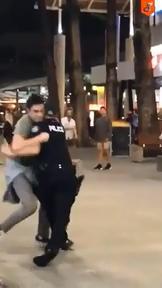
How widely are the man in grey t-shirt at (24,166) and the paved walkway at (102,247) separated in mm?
529

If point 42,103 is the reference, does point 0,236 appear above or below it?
below

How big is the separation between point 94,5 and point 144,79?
64.8ft

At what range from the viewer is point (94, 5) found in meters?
43.3

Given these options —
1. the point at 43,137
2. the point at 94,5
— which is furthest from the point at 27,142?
the point at 94,5

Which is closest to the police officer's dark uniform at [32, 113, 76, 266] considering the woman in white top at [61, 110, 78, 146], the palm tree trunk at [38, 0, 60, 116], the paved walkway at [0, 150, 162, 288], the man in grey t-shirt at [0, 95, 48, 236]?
the man in grey t-shirt at [0, 95, 48, 236]

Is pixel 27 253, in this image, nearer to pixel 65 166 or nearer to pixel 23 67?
pixel 65 166

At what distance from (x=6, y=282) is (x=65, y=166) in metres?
1.45

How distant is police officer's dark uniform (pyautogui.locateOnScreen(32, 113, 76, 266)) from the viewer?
25.3ft

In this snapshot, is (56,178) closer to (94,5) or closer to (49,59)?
(49,59)

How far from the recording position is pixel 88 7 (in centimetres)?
4300

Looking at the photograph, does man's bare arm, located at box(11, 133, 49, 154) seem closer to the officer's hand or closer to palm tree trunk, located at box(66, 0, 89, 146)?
the officer's hand

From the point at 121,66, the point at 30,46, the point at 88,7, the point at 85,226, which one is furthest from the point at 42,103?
the point at 30,46

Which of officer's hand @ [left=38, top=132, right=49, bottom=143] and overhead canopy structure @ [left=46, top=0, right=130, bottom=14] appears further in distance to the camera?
overhead canopy structure @ [left=46, top=0, right=130, bottom=14]

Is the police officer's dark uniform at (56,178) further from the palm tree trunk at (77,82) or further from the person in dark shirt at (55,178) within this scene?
the palm tree trunk at (77,82)
